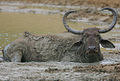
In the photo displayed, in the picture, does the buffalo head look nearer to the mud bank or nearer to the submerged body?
the submerged body

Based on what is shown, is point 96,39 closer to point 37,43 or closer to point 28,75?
point 37,43

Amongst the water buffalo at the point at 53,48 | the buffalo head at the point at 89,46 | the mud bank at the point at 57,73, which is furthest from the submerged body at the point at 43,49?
the mud bank at the point at 57,73

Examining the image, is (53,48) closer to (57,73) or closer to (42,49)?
(42,49)

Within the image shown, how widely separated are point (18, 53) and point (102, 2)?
2310 cm

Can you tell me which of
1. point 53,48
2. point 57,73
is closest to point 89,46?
point 53,48

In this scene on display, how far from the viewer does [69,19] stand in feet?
72.4

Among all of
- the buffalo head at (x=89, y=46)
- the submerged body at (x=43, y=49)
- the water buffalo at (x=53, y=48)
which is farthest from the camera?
the submerged body at (x=43, y=49)

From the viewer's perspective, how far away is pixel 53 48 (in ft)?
31.4

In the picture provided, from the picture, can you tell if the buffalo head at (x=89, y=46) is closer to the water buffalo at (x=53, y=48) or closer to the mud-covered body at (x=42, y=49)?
the water buffalo at (x=53, y=48)

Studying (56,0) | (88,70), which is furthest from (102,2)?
(88,70)

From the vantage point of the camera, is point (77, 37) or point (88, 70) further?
point (77, 37)

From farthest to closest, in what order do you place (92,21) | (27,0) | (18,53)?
(27,0)
(92,21)
(18,53)

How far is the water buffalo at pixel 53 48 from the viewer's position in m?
9.24

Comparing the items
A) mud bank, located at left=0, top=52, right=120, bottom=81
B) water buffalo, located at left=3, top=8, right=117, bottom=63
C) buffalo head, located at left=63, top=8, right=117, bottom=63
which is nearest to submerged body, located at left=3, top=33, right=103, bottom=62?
water buffalo, located at left=3, top=8, right=117, bottom=63
